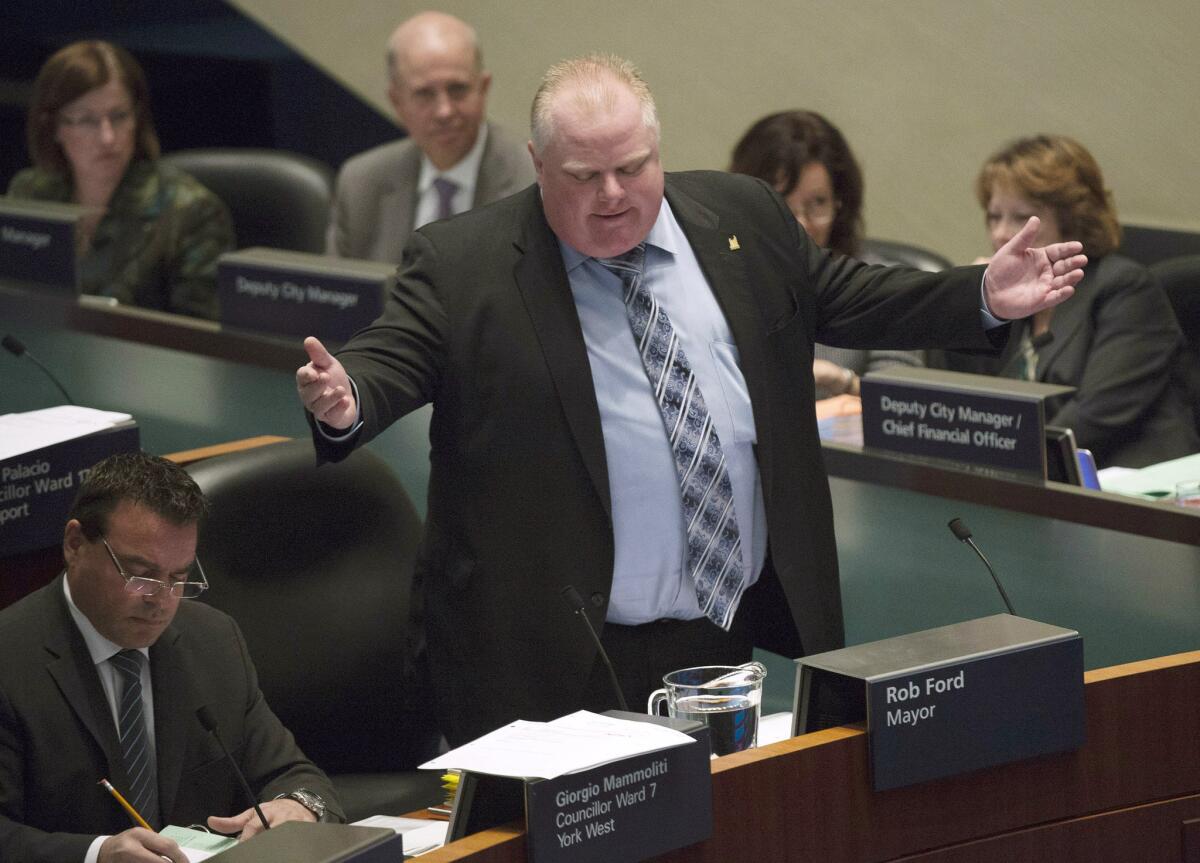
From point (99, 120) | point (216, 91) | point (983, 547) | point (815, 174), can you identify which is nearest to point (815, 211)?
point (815, 174)

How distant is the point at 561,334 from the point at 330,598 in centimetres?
75

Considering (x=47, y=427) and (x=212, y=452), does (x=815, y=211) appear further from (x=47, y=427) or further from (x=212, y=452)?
(x=47, y=427)

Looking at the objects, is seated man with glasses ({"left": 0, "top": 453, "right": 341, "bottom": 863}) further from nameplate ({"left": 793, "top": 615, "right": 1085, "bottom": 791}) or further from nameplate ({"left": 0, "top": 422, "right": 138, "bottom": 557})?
nameplate ({"left": 793, "top": 615, "right": 1085, "bottom": 791})

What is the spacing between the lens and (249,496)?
2.58 metres

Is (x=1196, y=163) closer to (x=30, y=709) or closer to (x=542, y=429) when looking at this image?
(x=542, y=429)

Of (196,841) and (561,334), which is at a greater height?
(561,334)

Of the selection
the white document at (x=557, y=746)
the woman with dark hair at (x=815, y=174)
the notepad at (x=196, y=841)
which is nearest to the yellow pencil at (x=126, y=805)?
the notepad at (x=196, y=841)

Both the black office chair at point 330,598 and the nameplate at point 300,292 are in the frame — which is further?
the nameplate at point 300,292

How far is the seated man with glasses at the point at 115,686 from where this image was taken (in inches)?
79.7

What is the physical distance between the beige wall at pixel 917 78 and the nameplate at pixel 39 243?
1749mm

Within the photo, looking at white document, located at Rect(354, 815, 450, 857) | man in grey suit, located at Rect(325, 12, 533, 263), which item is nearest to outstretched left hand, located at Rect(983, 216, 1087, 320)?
white document, located at Rect(354, 815, 450, 857)

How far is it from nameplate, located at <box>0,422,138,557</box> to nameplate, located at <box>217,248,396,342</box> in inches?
32.6

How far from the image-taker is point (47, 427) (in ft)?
8.53

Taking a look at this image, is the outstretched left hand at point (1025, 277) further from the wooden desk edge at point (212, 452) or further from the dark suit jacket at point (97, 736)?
the wooden desk edge at point (212, 452)
